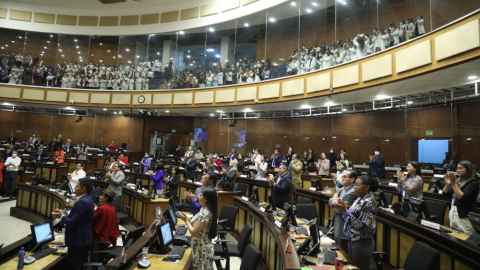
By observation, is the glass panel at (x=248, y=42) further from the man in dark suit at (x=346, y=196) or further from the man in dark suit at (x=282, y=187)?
the man in dark suit at (x=346, y=196)

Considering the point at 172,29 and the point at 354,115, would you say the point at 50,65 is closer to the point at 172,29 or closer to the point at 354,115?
the point at 172,29

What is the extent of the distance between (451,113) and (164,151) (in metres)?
15.5

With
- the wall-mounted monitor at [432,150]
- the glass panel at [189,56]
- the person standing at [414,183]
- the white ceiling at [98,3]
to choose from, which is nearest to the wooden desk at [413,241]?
the person standing at [414,183]

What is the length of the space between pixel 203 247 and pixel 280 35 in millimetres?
11505

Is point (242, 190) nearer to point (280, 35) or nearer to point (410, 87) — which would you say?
point (410, 87)

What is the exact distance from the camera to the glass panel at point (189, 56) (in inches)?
582

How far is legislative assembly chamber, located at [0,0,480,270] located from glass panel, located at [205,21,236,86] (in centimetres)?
10

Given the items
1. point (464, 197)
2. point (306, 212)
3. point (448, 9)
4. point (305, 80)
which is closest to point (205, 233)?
point (306, 212)

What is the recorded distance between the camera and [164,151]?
61.1ft

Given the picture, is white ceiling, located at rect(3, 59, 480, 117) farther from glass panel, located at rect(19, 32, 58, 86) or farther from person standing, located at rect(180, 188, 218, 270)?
glass panel, located at rect(19, 32, 58, 86)

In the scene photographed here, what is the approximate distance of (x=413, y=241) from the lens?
3.72 metres

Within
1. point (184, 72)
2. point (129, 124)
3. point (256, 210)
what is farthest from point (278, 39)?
point (129, 124)

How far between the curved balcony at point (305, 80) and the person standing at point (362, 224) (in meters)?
4.75

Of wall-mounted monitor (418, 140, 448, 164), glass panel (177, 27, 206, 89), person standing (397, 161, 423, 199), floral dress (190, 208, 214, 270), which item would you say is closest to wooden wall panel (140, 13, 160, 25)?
glass panel (177, 27, 206, 89)
